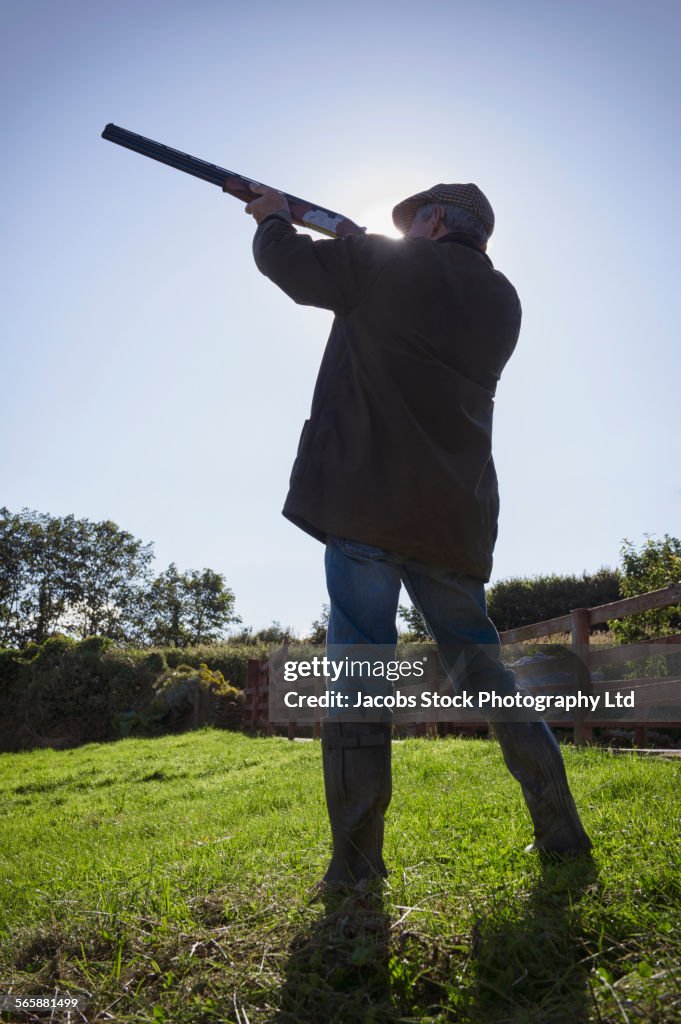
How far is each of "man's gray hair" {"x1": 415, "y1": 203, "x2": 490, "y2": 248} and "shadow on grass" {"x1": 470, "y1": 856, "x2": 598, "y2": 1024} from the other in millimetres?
2158

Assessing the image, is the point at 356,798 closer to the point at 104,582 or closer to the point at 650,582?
the point at 650,582

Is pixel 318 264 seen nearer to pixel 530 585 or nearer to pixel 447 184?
pixel 447 184

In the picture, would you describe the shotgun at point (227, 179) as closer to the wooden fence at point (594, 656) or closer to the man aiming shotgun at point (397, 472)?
the man aiming shotgun at point (397, 472)

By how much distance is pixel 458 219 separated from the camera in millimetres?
2621

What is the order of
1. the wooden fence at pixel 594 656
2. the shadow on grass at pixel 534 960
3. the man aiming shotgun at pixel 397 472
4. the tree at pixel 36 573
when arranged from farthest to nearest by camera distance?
the tree at pixel 36 573, the wooden fence at pixel 594 656, the man aiming shotgun at pixel 397 472, the shadow on grass at pixel 534 960

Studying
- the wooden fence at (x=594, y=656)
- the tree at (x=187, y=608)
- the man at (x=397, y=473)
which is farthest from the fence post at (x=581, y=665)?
the tree at (x=187, y=608)

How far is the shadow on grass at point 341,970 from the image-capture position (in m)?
1.37

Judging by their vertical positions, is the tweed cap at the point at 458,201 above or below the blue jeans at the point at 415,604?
above

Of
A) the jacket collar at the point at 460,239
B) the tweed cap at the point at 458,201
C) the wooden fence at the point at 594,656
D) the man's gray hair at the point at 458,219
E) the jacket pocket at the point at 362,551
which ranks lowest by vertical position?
the wooden fence at the point at 594,656

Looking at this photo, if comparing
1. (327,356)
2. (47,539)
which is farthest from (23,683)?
(47,539)

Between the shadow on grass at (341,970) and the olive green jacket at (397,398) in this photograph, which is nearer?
the shadow on grass at (341,970)

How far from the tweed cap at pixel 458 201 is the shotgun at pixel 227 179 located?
0.41 meters

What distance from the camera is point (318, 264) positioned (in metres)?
2.31

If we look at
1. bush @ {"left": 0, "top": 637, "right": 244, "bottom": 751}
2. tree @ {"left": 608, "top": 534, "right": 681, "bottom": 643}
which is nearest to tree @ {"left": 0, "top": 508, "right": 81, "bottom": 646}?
bush @ {"left": 0, "top": 637, "right": 244, "bottom": 751}
